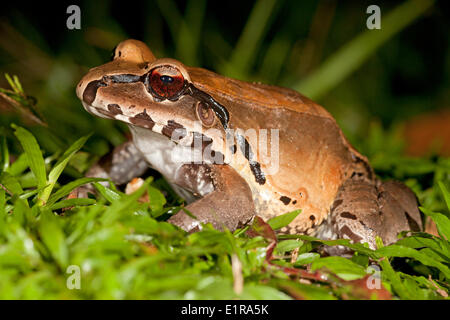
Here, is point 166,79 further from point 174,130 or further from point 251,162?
point 251,162

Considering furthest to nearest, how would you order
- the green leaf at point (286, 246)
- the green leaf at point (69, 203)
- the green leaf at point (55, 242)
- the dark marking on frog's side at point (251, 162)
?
the dark marking on frog's side at point (251, 162) → the green leaf at point (69, 203) → the green leaf at point (286, 246) → the green leaf at point (55, 242)

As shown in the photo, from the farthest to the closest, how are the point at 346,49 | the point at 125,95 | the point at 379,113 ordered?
the point at 379,113
the point at 346,49
the point at 125,95

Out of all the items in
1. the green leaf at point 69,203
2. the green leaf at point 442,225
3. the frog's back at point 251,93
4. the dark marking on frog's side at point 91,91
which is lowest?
the green leaf at point 442,225

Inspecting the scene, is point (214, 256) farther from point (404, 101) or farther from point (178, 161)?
point (404, 101)

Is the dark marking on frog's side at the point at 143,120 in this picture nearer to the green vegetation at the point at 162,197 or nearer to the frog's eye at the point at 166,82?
the frog's eye at the point at 166,82

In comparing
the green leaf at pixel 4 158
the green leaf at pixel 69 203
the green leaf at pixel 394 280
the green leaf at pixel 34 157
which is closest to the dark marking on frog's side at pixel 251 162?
the green leaf at pixel 394 280

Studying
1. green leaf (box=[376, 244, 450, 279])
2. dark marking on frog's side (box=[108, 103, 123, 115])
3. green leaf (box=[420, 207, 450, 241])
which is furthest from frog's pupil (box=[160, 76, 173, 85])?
green leaf (box=[420, 207, 450, 241])
